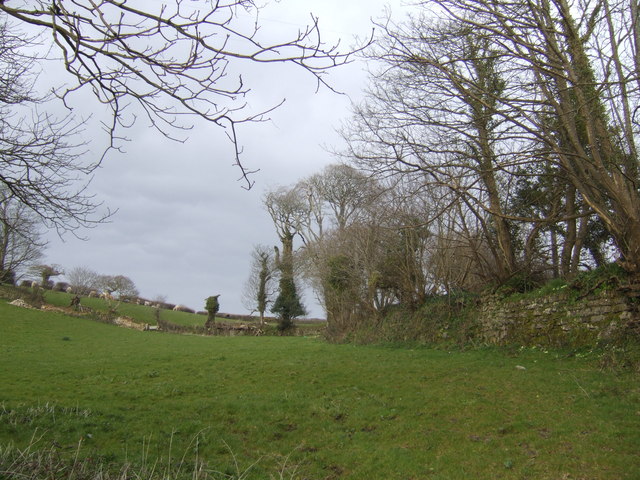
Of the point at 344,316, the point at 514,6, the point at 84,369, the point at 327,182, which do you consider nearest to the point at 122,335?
the point at 344,316

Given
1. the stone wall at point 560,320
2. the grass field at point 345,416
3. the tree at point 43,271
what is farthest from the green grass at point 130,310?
the stone wall at point 560,320

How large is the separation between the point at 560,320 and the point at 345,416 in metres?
6.32

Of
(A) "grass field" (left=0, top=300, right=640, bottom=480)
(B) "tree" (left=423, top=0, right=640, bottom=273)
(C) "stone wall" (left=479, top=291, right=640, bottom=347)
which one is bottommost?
(A) "grass field" (left=0, top=300, right=640, bottom=480)

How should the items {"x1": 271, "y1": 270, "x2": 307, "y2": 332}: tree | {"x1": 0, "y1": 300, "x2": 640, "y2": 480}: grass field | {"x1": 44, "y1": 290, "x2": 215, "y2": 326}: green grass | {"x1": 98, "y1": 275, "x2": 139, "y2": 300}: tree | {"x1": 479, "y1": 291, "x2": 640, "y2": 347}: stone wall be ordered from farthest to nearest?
{"x1": 98, "y1": 275, "x2": 139, "y2": 300}: tree, {"x1": 44, "y1": 290, "x2": 215, "y2": 326}: green grass, {"x1": 271, "y1": 270, "x2": 307, "y2": 332}: tree, {"x1": 479, "y1": 291, "x2": 640, "y2": 347}: stone wall, {"x1": 0, "y1": 300, "x2": 640, "y2": 480}: grass field

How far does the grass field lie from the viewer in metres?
5.34

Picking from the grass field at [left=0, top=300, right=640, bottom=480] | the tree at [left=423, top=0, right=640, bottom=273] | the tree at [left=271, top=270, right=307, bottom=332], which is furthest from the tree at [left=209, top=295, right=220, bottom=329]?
the tree at [left=423, top=0, right=640, bottom=273]

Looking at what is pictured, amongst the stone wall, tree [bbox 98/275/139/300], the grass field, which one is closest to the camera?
the grass field

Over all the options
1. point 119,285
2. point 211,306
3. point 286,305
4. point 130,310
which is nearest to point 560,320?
point 286,305

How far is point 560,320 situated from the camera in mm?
10938

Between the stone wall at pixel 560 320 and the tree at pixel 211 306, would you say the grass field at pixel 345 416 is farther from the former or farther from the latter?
the tree at pixel 211 306

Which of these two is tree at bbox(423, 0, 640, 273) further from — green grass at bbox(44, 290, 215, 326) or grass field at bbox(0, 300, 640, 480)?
green grass at bbox(44, 290, 215, 326)

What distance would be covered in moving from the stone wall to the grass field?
0.67 metres

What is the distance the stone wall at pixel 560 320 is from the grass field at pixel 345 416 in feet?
2.18

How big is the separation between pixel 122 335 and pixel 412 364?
56.8ft
